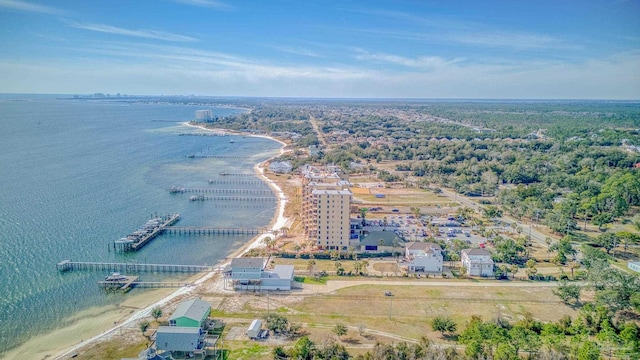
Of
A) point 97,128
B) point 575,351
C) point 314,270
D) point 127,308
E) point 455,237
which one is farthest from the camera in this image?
point 97,128

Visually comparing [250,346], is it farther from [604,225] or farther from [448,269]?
[604,225]

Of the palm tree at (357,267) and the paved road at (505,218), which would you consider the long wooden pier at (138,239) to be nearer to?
the palm tree at (357,267)

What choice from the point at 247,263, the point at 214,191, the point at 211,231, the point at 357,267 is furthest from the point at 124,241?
the point at 357,267

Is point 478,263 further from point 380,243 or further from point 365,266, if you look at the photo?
point 365,266

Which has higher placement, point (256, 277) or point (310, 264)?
point (256, 277)

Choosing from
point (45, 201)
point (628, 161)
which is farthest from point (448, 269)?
point (628, 161)

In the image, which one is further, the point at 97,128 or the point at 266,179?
the point at 97,128
